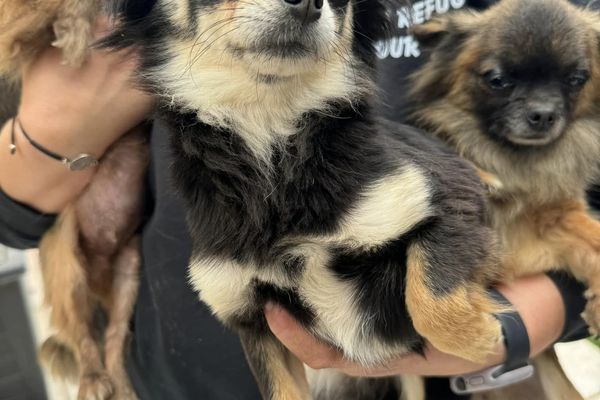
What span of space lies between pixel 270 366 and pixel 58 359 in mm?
890

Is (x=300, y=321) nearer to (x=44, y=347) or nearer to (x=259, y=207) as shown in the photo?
→ (x=259, y=207)

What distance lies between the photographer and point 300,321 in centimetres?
121

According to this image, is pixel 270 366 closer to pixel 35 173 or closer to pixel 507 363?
pixel 507 363

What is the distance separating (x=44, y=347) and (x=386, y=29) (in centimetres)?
139

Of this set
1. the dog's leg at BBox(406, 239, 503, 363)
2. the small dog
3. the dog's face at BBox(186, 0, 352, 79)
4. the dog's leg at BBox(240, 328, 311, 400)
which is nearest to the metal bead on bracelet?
the small dog

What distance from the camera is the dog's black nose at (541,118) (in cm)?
144

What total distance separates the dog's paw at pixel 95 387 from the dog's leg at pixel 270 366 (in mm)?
548

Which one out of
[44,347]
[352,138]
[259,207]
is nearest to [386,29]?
[352,138]

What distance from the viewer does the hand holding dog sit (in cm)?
120

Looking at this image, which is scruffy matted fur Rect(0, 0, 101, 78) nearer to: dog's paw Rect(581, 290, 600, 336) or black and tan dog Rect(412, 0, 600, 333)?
black and tan dog Rect(412, 0, 600, 333)

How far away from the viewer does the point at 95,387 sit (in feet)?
5.35

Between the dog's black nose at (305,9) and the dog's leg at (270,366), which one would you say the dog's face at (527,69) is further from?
the dog's leg at (270,366)

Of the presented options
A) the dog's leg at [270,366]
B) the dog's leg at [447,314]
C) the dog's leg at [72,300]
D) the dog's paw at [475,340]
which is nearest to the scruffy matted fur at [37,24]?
the dog's leg at [72,300]

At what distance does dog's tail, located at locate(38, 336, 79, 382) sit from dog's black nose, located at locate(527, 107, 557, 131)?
143cm
